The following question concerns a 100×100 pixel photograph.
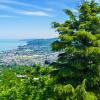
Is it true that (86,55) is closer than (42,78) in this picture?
Yes

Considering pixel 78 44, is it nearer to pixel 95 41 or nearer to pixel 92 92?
pixel 95 41

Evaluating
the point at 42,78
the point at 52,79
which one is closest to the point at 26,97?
the point at 42,78

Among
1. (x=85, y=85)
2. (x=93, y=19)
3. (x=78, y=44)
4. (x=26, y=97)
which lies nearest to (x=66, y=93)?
(x=85, y=85)

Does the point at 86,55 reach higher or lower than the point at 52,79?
higher

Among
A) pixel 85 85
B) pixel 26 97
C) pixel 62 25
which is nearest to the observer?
pixel 85 85

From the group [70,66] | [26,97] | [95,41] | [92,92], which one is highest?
[95,41]

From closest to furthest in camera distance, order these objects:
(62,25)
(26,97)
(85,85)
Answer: (85,85)
(62,25)
(26,97)
